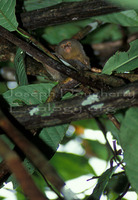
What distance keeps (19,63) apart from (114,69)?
2.39 feet

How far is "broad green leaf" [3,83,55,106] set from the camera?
1789mm

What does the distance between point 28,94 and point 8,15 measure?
0.57m

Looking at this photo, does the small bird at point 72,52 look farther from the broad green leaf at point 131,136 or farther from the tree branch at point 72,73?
the broad green leaf at point 131,136

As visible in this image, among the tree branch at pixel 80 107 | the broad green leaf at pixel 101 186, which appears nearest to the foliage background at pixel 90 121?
the tree branch at pixel 80 107

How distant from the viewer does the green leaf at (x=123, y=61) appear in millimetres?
1728

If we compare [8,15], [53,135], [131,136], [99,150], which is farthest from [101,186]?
[99,150]

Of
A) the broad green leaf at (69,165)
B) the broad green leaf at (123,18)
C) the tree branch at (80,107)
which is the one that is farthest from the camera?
the broad green leaf at (69,165)

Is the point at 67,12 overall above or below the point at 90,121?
above

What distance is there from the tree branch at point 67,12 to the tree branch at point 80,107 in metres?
1.04

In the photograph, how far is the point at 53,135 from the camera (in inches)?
71.9

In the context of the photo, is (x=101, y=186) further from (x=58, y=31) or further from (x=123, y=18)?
(x=58, y=31)

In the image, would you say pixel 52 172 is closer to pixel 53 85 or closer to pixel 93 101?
pixel 93 101

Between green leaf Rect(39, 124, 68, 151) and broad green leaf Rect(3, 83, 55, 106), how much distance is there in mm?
209

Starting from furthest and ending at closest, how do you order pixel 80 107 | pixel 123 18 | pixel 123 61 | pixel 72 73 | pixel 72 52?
1. pixel 123 18
2. pixel 72 52
3. pixel 123 61
4. pixel 72 73
5. pixel 80 107
